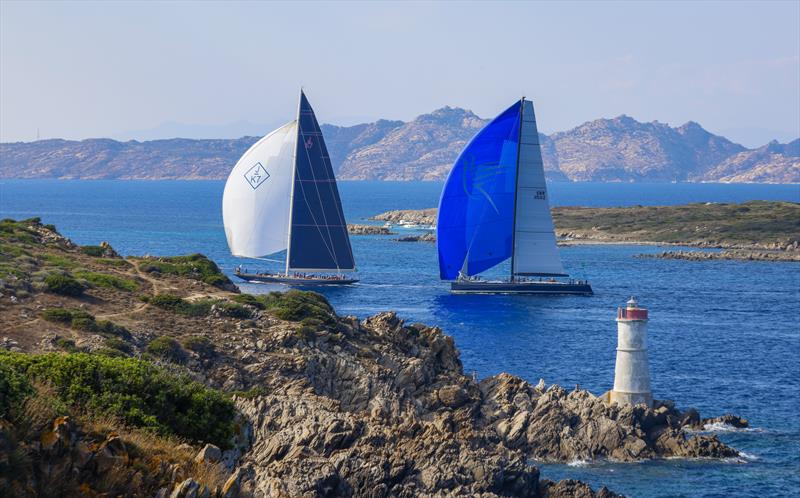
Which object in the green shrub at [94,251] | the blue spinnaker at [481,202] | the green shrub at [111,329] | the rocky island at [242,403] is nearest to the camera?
the rocky island at [242,403]

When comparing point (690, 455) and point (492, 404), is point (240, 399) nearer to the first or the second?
point (492, 404)

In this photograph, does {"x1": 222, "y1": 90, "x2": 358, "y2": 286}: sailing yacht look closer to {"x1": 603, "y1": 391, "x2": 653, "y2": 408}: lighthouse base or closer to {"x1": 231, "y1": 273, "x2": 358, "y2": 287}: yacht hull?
{"x1": 231, "y1": 273, "x2": 358, "y2": 287}: yacht hull

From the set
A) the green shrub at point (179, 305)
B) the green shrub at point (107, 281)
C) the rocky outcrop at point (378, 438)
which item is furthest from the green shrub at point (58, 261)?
the rocky outcrop at point (378, 438)

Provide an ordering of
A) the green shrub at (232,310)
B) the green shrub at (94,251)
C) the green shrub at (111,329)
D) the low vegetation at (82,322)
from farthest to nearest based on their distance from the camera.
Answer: the green shrub at (94,251), the green shrub at (232,310), the green shrub at (111,329), the low vegetation at (82,322)

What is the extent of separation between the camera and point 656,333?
78.2m

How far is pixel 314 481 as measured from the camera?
97.7 ft

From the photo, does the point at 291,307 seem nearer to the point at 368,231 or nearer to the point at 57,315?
the point at 57,315

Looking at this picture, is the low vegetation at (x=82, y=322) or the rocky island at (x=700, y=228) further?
the rocky island at (x=700, y=228)

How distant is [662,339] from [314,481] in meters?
49.4

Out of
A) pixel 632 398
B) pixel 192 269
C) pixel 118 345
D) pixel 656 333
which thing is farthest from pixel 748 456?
pixel 656 333

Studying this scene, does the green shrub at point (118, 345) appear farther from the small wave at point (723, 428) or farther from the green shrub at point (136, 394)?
the small wave at point (723, 428)

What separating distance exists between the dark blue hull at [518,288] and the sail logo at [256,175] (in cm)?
1781

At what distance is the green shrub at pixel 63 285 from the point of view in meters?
46.0

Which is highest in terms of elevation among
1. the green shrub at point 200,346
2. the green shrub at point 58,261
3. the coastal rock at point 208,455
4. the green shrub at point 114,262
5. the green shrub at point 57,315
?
the green shrub at point 58,261
